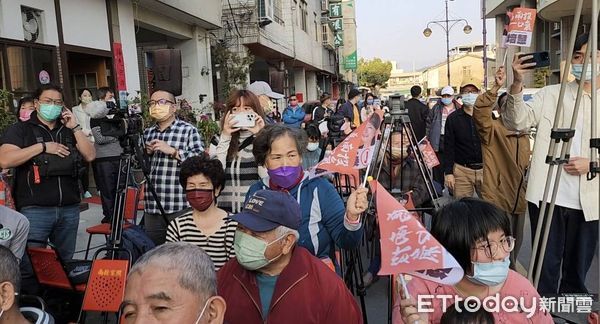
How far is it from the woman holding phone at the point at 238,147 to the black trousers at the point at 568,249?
202 centimetres

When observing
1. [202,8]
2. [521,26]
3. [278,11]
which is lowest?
[521,26]

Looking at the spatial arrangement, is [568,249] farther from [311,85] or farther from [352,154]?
[311,85]

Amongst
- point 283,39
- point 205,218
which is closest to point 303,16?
point 283,39

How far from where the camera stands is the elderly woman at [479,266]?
1957 millimetres

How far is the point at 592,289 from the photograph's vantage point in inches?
159

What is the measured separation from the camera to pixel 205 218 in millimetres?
3102

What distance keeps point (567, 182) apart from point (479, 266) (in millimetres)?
1598

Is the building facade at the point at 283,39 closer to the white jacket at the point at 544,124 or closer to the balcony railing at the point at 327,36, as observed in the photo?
the balcony railing at the point at 327,36

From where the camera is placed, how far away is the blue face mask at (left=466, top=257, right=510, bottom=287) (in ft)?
6.44

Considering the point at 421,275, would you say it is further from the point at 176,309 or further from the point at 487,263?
the point at 176,309

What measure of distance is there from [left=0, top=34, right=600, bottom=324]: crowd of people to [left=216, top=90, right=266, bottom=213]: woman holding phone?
0.01m

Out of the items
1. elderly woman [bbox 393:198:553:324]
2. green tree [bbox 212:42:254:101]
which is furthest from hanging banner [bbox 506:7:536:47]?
green tree [bbox 212:42:254:101]

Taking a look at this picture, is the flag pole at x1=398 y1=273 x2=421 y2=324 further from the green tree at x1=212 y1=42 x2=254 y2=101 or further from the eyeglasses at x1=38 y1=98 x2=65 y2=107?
the green tree at x1=212 y1=42 x2=254 y2=101

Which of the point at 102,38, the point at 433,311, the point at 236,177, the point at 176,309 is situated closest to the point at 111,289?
the point at 236,177
